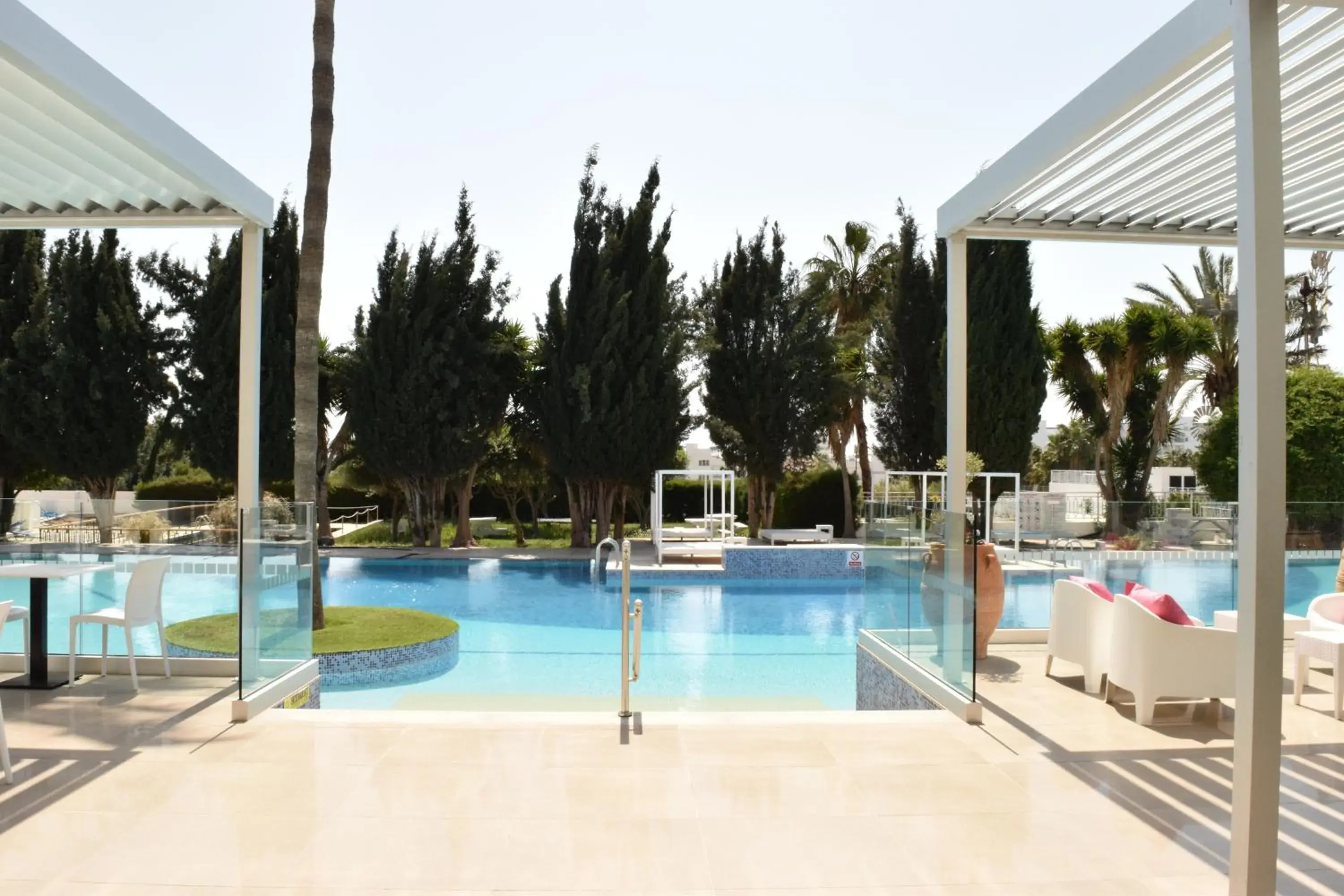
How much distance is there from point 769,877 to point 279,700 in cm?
351

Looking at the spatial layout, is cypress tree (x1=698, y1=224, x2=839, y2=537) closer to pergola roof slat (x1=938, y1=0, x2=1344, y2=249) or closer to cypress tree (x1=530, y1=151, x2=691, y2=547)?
cypress tree (x1=530, y1=151, x2=691, y2=547)

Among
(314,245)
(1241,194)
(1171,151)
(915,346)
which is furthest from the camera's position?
(915,346)

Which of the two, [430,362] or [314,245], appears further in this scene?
[430,362]

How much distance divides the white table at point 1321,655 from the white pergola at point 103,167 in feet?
20.8

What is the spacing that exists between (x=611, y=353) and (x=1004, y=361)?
851cm

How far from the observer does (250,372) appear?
21.1ft

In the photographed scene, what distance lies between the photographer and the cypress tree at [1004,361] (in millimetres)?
19875

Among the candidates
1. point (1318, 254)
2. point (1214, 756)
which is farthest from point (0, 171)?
point (1318, 254)

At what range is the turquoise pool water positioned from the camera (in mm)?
6293

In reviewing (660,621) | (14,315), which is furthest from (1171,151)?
(14,315)

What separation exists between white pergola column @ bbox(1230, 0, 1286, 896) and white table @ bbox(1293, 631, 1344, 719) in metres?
2.81

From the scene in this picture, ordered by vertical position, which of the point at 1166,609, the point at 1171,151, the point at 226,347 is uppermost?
the point at 226,347

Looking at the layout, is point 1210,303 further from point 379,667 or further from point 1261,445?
point 1261,445

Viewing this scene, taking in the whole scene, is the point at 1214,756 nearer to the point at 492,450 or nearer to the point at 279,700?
the point at 279,700
